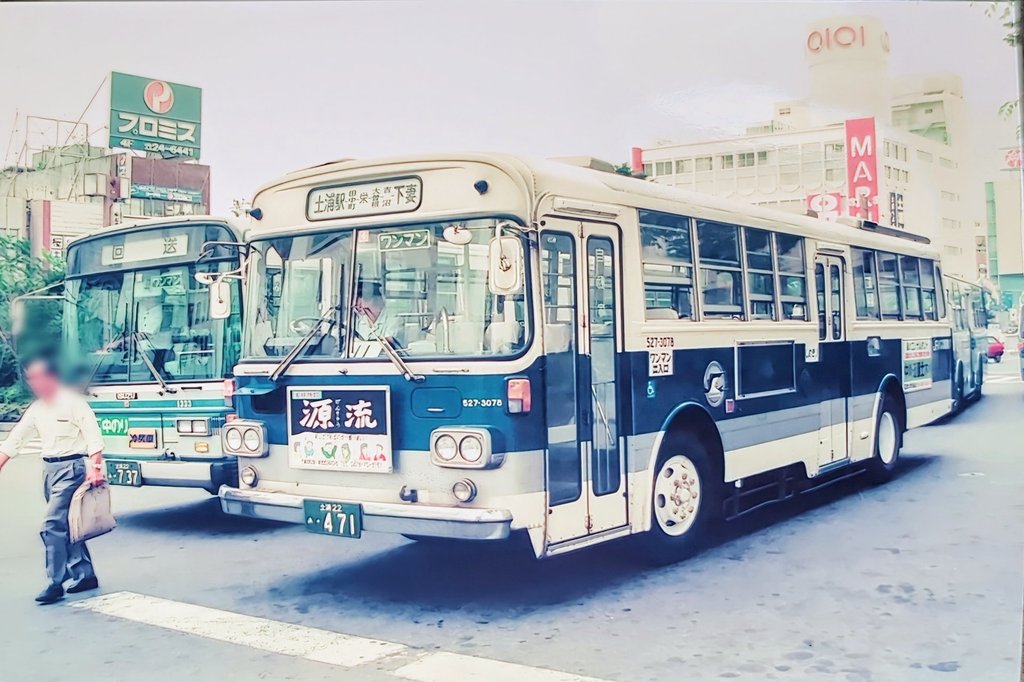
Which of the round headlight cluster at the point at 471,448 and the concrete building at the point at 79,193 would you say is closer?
the round headlight cluster at the point at 471,448

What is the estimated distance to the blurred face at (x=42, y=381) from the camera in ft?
16.8

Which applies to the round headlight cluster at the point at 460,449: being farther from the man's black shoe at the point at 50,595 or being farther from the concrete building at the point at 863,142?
the man's black shoe at the point at 50,595

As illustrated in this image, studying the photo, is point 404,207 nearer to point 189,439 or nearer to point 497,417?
point 497,417

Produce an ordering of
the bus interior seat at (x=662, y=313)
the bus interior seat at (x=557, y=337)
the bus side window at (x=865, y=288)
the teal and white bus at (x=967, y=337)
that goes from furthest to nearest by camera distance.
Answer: the bus side window at (x=865, y=288)
the bus interior seat at (x=662, y=313)
the teal and white bus at (x=967, y=337)
the bus interior seat at (x=557, y=337)

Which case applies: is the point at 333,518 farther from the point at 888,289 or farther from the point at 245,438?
the point at 888,289

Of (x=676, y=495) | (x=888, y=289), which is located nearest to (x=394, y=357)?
(x=676, y=495)

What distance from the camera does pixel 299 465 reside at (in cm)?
520

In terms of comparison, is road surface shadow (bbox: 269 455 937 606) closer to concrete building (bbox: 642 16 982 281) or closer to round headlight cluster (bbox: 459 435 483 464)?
round headlight cluster (bbox: 459 435 483 464)

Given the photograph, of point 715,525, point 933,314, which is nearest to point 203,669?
point 715,525

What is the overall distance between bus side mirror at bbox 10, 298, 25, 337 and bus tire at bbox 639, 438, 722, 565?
3.47m

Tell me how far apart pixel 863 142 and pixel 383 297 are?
2.47 m

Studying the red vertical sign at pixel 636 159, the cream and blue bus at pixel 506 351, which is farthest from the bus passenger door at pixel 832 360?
the red vertical sign at pixel 636 159

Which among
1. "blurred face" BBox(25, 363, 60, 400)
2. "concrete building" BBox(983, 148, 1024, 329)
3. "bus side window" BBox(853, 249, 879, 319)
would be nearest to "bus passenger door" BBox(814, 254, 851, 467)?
"bus side window" BBox(853, 249, 879, 319)

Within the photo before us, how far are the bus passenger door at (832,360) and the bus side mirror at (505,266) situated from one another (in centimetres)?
319
